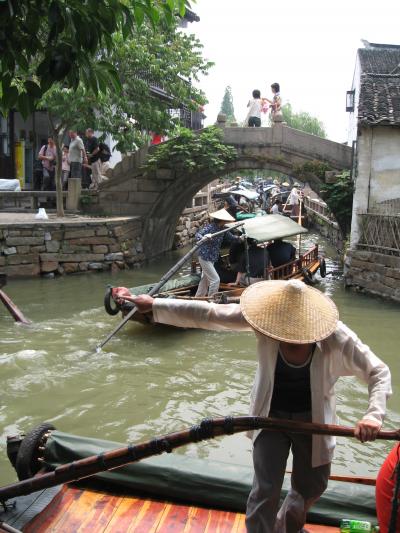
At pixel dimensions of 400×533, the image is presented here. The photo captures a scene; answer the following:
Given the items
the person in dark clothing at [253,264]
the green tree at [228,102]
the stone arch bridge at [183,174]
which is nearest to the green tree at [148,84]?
the stone arch bridge at [183,174]

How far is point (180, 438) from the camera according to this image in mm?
2494

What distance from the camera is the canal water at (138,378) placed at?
5914 millimetres

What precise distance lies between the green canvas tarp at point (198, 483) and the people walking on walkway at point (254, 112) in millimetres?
13775

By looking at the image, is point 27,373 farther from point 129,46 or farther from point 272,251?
point 129,46

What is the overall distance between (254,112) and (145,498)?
14116 mm

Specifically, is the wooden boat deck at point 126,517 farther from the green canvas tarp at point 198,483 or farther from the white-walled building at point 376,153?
the white-walled building at point 376,153

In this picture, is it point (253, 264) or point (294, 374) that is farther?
point (253, 264)

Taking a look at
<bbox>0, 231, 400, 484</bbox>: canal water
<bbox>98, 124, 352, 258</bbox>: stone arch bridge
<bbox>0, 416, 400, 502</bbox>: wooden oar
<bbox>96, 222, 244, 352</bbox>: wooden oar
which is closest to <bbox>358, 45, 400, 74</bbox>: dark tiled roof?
<bbox>98, 124, 352, 258</bbox>: stone arch bridge

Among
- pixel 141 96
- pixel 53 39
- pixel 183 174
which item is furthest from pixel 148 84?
pixel 53 39

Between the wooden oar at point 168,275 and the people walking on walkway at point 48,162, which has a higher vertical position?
the people walking on walkway at point 48,162

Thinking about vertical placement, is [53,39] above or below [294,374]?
above

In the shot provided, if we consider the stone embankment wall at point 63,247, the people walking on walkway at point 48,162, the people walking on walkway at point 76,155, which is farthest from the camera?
the people walking on walkway at point 48,162

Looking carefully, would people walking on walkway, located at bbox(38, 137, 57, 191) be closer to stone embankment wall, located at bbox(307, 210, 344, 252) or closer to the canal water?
the canal water

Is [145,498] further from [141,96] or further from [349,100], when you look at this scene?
[349,100]
